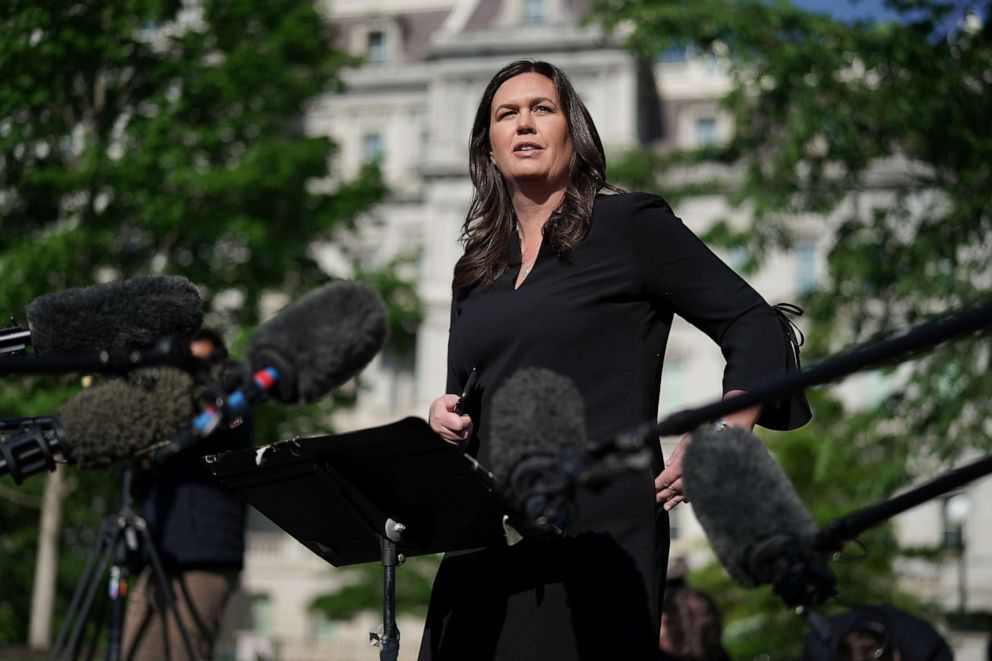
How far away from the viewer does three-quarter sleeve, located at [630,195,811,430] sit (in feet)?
11.1

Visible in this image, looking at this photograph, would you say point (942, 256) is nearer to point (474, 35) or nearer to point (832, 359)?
point (832, 359)

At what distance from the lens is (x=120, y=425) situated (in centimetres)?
261

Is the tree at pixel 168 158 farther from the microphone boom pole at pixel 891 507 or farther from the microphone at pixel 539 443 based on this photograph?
the microphone boom pole at pixel 891 507

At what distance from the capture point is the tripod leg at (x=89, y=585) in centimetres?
710

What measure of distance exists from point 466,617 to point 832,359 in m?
1.44

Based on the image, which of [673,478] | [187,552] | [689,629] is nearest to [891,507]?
[673,478]

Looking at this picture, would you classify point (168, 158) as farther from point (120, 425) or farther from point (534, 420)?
point (534, 420)

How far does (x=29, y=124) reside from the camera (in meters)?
18.0

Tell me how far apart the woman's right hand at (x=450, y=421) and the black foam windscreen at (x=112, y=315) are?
771 mm

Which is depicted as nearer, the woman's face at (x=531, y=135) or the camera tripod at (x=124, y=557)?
the woman's face at (x=531, y=135)

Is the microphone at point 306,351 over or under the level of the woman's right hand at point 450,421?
over

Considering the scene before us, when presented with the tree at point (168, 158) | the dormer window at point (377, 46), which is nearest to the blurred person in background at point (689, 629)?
the tree at point (168, 158)

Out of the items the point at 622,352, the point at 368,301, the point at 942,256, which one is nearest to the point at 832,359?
the point at 368,301

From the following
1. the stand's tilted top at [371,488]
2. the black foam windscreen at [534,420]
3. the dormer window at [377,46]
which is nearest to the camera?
the black foam windscreen at [534,420]
